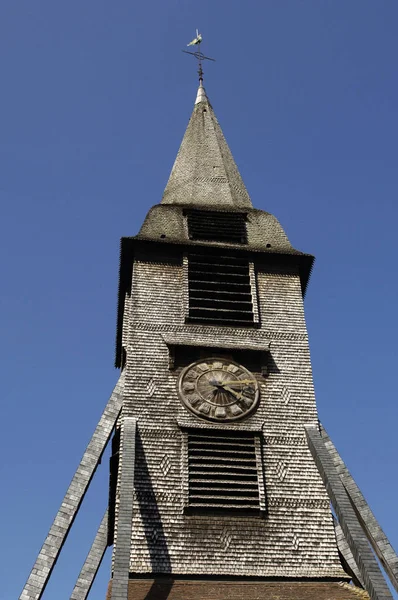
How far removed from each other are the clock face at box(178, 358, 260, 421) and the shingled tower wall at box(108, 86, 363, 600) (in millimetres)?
131

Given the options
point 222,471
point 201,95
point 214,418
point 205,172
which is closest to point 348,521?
point 222,471

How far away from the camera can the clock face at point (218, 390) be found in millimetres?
15172

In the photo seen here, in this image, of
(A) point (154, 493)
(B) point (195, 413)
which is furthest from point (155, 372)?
(A) point (154, 493)

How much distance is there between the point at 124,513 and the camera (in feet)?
40.4

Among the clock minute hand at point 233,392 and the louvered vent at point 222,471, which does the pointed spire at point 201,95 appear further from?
the louvered vent at point 222,471

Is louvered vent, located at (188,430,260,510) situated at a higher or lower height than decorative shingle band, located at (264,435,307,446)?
lower

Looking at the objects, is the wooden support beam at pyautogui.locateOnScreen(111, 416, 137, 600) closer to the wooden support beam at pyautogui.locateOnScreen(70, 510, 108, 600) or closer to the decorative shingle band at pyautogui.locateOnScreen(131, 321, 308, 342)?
the decorative shingle band at pyautogui.locateOnScreen(131, 321, 308, 342)

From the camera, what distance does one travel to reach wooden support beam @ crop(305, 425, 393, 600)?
11.6m

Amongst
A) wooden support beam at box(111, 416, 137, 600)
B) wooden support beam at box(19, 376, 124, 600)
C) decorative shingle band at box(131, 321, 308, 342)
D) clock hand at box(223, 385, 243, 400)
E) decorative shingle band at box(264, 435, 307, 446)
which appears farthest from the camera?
decorative shingle band at box(131, 321, 308, 342)

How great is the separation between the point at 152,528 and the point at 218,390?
3.34 metres

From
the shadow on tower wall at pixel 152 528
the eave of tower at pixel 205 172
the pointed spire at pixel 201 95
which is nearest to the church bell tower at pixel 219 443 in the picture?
the shadow on tower wall at pixel 152 528

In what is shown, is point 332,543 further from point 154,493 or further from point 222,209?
point 222,209

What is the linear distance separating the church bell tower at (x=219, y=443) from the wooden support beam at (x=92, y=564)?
4cm

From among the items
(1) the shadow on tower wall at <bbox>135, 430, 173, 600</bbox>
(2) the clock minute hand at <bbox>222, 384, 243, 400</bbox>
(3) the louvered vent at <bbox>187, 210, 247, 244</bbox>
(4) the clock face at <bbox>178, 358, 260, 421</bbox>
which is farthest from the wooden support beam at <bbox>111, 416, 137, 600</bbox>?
(3) the louvered vent at <bbox>187, 210, 247, 244</bbox>
